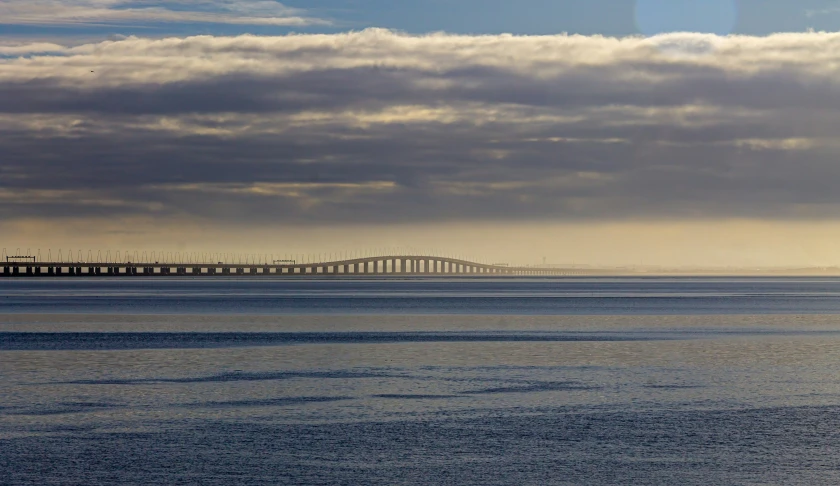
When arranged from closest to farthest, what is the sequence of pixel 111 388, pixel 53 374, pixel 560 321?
1. pixel 111 388
2. pixel 53 374
3. pixel 560 321

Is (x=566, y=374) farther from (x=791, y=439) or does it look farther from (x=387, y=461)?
(x=387, y=461)

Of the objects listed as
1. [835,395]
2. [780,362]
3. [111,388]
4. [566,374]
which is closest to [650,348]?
[780,362]

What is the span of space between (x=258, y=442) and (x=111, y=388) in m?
10.6

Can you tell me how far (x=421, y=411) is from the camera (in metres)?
26.2

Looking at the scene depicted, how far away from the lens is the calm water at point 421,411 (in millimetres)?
19281

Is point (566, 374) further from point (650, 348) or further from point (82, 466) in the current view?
point (82, 466)

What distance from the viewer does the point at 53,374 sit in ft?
114

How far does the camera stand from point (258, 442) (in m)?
21.9

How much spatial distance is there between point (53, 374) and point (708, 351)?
2515 centimetres

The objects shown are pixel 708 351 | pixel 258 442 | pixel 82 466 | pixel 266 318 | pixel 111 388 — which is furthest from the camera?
pixel 266 318

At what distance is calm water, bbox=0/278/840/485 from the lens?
19281 mm

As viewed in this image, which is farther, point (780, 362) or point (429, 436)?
point (780, 362)

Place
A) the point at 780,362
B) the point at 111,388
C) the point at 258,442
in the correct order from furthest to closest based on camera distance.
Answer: the point at 780,362 → the point at 111,388 → the point at 258,442

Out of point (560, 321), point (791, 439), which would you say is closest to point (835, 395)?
point (791, 439)
